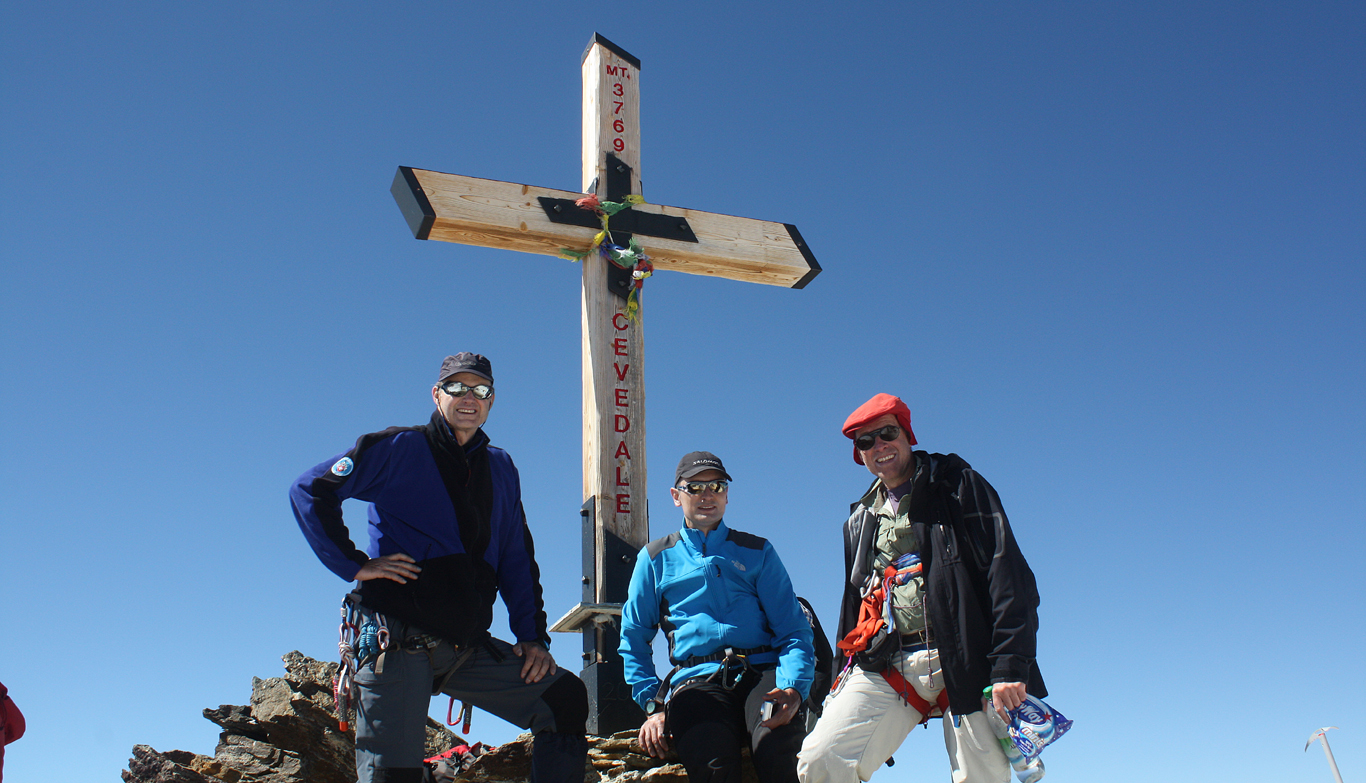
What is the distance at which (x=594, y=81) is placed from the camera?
24.5 ft

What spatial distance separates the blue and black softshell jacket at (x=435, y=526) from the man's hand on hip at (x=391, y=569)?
0.03 meters

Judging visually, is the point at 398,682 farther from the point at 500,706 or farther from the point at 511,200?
the point at 511,200

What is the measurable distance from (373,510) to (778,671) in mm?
1970

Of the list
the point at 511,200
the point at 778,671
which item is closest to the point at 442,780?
the point at 778,671

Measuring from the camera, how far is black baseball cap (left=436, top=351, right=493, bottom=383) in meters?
4.62

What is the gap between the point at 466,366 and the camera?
4617 mm

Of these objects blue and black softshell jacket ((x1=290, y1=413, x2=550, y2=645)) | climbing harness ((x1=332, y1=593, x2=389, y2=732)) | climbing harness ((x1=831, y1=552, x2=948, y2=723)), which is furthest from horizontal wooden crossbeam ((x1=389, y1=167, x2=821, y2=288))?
climbing harness ((x1=831, y1=552, x2=948, y2=723))

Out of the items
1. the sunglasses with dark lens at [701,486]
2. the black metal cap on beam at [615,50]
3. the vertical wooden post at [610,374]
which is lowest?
the sunglasses with dark lens at [701,486]

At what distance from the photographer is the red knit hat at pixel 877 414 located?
15.5 ft

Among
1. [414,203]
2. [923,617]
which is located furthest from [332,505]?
[414,203]

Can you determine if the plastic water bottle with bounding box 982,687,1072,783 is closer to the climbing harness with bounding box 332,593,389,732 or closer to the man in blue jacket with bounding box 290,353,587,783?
the man in blue jacket with bounding box 290,353,587,783

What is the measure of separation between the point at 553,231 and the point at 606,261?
16.2 inches

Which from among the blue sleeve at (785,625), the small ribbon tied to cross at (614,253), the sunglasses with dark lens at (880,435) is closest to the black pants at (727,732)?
the blue sleeve at (785,625)

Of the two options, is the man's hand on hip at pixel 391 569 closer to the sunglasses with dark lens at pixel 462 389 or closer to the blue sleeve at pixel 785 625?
the sunglasses with dark lens at pixel 462 389
